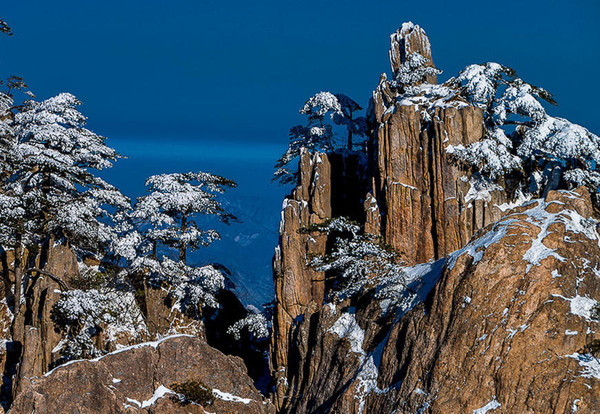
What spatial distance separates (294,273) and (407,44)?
17.8 metres

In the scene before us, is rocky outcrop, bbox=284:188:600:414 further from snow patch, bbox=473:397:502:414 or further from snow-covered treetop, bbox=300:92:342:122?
snow-covered treetop, bbox=300:92:342:122

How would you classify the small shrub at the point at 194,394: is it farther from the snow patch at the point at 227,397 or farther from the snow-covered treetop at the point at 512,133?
the snow-covered treetop at the point at 512,133

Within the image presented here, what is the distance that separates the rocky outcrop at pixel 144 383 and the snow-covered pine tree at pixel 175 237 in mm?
9437

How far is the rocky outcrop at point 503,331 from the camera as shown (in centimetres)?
2328

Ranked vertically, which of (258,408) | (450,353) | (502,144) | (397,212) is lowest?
(258,408)

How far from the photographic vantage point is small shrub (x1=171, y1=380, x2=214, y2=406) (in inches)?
1184

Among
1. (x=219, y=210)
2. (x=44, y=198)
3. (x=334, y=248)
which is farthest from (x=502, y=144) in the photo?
(x=44, y=198)

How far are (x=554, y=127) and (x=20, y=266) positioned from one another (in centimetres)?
3337

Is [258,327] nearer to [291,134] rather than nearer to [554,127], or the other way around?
[291,134]

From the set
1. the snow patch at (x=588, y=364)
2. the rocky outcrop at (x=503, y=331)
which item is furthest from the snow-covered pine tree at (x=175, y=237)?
the snow patch at (x=588, y=364)

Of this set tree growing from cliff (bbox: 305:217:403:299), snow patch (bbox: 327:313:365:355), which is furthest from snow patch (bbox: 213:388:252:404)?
tree growing from cliff (bbox: 305:217:403:299)

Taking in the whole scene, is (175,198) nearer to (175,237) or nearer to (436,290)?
(175,237)

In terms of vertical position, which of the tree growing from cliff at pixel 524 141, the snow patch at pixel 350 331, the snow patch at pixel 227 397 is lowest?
the snow patch at pixel 227 397

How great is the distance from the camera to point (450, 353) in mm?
25422
